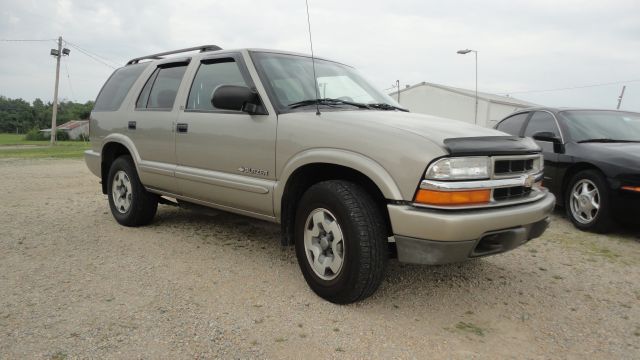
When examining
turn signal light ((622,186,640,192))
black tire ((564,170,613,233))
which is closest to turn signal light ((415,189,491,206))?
turn signal light ((622,186,640,192))

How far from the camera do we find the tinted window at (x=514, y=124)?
661 cm

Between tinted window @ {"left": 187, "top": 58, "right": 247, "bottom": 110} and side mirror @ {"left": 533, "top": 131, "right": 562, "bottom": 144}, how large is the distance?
155 inches

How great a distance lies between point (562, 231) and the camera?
5.11 m

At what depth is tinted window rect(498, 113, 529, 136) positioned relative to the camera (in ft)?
21.7

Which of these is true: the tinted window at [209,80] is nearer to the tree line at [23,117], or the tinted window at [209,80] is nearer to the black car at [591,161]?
the black car at [591,161]

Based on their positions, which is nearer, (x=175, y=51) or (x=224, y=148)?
(x=224, y=148)

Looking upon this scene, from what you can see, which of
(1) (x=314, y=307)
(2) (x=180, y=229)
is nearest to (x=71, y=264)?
(2) (x=180, y=229)

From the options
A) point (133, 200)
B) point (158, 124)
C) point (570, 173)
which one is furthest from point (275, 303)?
point (570, 173)

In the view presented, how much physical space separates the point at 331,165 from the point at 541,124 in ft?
14.2

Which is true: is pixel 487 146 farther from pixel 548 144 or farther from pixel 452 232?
pixel 548 144

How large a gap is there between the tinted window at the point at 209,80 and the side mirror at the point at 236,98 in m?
0.42

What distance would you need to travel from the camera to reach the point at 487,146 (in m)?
2.70

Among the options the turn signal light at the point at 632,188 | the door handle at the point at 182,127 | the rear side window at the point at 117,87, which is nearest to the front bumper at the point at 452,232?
the door handle at the point at 182,127

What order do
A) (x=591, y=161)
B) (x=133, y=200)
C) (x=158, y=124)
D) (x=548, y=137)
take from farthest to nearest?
(x=548, y=137) → (x=591, y=161) → (x=133, y=200) → (x=158, y=124)
